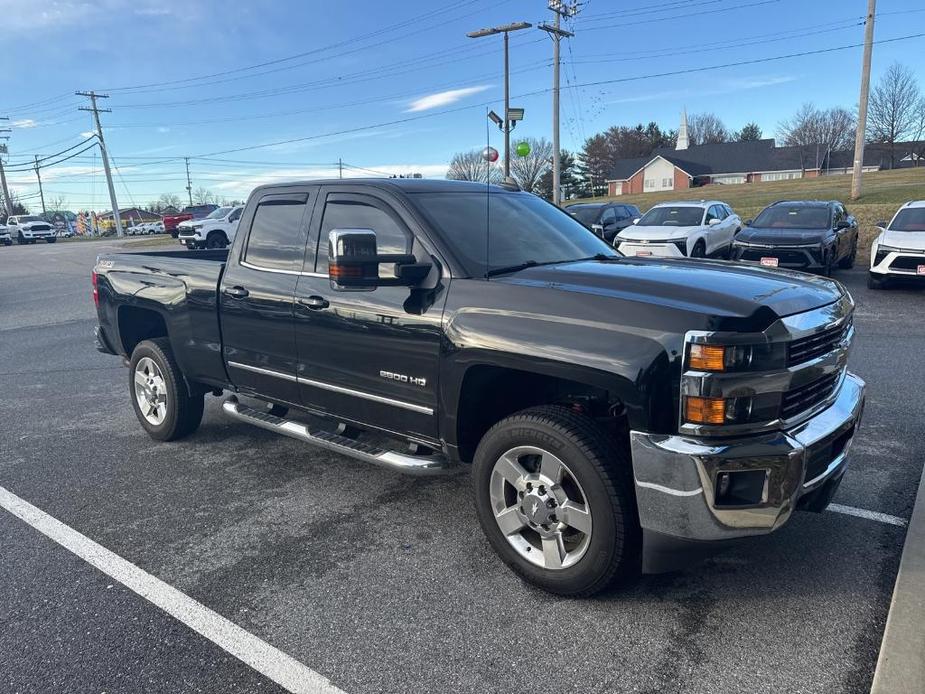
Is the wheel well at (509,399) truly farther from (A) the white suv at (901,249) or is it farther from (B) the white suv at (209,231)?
(B) the white suv at (209,231)

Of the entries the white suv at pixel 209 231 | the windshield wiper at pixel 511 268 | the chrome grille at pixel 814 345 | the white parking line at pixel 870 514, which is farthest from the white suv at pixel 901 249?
the white suv at pixel 209 231

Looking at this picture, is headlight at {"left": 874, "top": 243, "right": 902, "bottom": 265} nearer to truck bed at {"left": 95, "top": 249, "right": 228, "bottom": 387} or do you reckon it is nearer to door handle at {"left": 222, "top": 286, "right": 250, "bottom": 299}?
truck bed at {"left": 95, "top": 249, "right": 228, "bottom": 387}

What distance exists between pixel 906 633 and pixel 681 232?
13662mm

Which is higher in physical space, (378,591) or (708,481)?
(708,481)

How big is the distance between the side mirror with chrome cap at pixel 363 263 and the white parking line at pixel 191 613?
164 cm

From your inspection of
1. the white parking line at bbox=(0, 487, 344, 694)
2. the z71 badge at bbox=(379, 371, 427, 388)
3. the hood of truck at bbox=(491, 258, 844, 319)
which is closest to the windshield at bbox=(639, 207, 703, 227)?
the hood of truck at bbox=(491, 258, 844, 319)

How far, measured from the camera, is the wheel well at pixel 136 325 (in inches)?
228

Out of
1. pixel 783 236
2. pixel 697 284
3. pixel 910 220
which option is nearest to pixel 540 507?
pixel 697 284

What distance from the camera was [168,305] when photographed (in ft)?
17.1

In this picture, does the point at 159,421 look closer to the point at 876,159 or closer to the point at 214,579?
the point at 214,579

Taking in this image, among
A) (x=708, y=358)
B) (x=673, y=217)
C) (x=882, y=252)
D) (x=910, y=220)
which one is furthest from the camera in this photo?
(x=673, y=217)

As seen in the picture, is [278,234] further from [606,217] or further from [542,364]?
[606,217]

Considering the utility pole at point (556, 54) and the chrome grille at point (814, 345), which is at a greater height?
the utility pole at point (556, 54)

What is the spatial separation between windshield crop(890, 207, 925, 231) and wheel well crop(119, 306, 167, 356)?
494 inches
